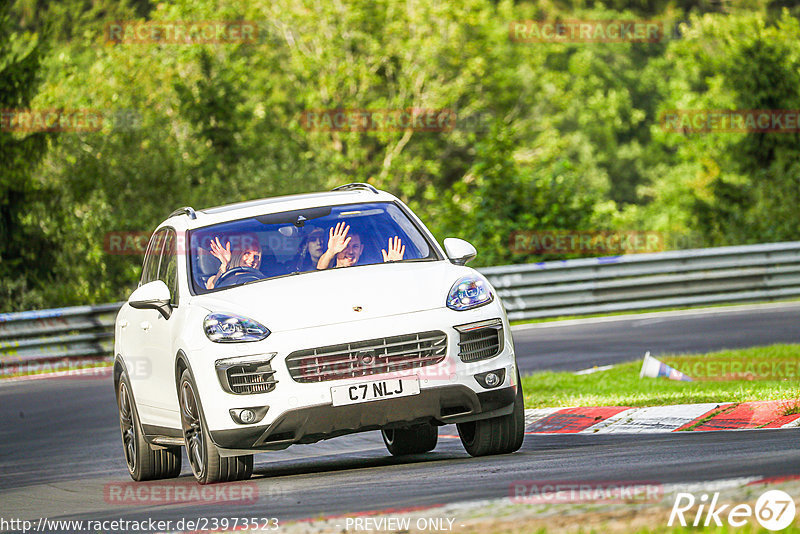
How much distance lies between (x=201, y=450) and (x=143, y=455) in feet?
4.90

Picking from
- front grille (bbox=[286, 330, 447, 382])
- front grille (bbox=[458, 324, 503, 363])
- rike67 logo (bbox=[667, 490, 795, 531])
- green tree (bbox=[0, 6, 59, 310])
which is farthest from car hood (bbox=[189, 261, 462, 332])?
green tree (bbox=[0, 6, 59, 310])

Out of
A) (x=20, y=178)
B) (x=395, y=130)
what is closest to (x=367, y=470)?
(x=20, y=178)

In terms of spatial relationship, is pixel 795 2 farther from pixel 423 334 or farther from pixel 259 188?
pixel 423 334

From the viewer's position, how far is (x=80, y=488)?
918 cm

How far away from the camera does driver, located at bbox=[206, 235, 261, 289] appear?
27.8 ft

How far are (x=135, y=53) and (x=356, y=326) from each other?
3982 centimetres

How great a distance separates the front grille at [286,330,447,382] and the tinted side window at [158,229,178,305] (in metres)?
1.36

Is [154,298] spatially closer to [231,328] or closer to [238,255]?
[238,255]

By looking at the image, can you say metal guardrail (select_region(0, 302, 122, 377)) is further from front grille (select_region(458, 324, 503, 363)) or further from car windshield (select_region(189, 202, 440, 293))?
front grille (select_region(458, 324, 503, 363))

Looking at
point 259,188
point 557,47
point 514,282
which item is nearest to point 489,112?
point 557,47

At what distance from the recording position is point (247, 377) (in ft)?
25.0

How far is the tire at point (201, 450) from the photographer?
7855 millimetres

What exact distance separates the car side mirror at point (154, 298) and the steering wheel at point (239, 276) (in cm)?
36

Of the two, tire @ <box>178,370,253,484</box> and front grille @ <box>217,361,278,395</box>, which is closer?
front grille @ <box>217,361,278,395</box>
